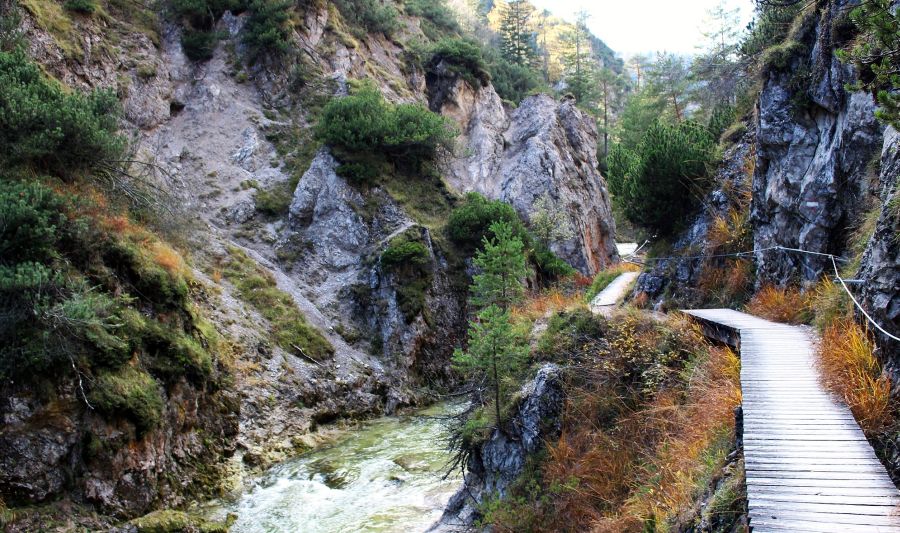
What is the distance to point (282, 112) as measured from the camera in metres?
27.5

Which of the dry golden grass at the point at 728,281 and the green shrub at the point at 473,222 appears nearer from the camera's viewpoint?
the dry golden grass at the point at 728,281

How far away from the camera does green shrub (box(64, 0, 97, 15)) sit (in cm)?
2238

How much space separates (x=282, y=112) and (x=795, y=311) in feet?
80.5

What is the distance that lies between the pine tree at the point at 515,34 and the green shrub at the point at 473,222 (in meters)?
32.7

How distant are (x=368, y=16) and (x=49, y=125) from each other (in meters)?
26.5

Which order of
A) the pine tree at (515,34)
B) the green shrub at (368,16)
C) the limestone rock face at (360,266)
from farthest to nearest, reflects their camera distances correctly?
1. the pine tree at (515,34)
2. the green shrub at (368,16)
3. the limestone rock face at (360,266)

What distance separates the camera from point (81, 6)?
74.2 feet

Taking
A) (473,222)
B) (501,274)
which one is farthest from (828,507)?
(473,222)

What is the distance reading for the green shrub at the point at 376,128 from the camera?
2464 centimetres

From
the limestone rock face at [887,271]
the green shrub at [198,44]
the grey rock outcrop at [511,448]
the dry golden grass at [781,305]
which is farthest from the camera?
the green shrub at [198,44]

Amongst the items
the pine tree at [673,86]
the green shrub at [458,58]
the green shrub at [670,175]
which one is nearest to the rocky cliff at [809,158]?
the green shrub at [670,175]

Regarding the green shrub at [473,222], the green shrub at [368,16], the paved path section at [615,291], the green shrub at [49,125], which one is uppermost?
the green shrub at [368,16]

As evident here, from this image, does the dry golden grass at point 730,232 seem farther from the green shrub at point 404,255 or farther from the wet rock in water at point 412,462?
the green shrub at point 404,255

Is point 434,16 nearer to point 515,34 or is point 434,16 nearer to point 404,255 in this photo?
point 515,34
